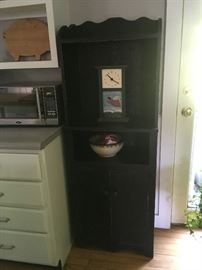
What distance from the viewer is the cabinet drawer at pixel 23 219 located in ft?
5.09

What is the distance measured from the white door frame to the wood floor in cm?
21

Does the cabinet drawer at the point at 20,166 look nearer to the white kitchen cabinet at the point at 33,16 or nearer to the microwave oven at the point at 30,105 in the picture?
the microwave oven at the point at 30,105

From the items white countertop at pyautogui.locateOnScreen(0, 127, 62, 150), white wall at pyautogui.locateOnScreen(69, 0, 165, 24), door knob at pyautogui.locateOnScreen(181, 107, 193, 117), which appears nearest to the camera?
white countertop at pyautogui.locateOnScreen(0, 127, 62, 150)

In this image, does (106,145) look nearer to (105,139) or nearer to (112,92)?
(105,139)

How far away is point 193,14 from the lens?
63.5 inches

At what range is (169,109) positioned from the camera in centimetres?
181

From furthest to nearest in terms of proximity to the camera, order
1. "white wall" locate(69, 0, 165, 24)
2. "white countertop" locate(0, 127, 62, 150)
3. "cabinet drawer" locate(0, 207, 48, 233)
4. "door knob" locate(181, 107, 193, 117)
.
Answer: "door knob" locate(181, 107, 193, 117)
"white wall" locate(69, 0, 165, 24)
"cabinet drawer" locate(0, 207, 48, 233)
"white countertop" locate(0, 127, 62, 150)

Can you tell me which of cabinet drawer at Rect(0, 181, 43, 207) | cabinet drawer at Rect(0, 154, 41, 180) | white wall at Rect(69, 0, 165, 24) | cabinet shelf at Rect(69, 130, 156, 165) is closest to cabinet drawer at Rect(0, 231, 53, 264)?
cabinet drawer at Rect(0, 181, 43, 207)

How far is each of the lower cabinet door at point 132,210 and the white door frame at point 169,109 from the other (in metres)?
0.33

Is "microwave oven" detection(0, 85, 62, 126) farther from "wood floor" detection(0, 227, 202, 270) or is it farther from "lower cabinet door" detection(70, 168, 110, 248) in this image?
"wood floor" detection(0, 227, 202, 270)

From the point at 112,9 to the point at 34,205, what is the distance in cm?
135

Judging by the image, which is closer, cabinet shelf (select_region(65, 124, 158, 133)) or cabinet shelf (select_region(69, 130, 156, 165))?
cabinet shelf (select_region(65, 124, 158, 133))

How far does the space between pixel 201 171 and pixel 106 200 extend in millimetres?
731

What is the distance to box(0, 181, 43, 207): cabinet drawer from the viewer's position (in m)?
1.49
